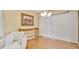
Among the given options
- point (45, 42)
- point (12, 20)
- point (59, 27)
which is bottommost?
point (45, 42)

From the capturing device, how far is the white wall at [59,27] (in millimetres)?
1558

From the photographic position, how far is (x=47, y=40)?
168cm

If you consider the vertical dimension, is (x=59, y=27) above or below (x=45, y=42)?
above

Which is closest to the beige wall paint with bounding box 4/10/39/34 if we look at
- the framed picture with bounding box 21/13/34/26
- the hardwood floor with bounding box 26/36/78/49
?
the framed picture with bounding box 21/13/34/26

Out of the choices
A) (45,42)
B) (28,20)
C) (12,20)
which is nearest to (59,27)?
(45,42)

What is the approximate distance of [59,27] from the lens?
166 cm

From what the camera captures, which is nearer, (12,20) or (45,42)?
(12,20)

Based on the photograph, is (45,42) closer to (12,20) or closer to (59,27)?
(59,27)

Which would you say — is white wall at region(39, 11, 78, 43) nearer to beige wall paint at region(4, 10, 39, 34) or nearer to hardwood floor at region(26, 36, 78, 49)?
hardwood floor at region(26, 36, 78, 49)
